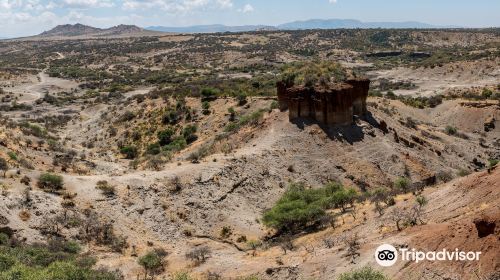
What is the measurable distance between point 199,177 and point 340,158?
32.6ft

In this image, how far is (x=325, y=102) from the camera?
108ft

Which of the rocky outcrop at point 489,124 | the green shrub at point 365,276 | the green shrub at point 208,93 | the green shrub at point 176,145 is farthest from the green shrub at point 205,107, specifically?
the green shrub at point 365,276

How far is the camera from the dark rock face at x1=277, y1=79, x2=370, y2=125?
1300 inches

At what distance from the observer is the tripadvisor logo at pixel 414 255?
43.1ft

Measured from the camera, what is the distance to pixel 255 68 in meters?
107

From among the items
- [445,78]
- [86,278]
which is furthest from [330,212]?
[445,78]

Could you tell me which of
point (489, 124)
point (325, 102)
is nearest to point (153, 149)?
point (325, 102)

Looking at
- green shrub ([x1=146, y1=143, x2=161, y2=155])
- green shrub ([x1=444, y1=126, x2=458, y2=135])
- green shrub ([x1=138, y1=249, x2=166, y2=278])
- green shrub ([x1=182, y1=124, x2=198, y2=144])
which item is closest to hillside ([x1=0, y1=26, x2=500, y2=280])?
green shrub ([x1=138, y1=249, x2=166, y2=278])

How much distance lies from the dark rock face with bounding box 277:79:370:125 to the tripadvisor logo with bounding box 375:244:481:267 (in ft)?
61.5

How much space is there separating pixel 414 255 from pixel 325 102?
19807 mm

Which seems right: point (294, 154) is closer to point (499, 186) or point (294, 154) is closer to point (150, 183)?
point (150, 183)

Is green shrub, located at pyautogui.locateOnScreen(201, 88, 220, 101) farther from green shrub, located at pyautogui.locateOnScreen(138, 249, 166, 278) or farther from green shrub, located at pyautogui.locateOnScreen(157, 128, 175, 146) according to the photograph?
green shrub, located at pyautogui.locateOnScreen(138, 249, 166, 278)

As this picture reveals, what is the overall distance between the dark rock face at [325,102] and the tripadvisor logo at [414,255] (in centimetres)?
1874

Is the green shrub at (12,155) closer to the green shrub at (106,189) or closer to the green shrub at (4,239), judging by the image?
the green shrub at (106,189)
